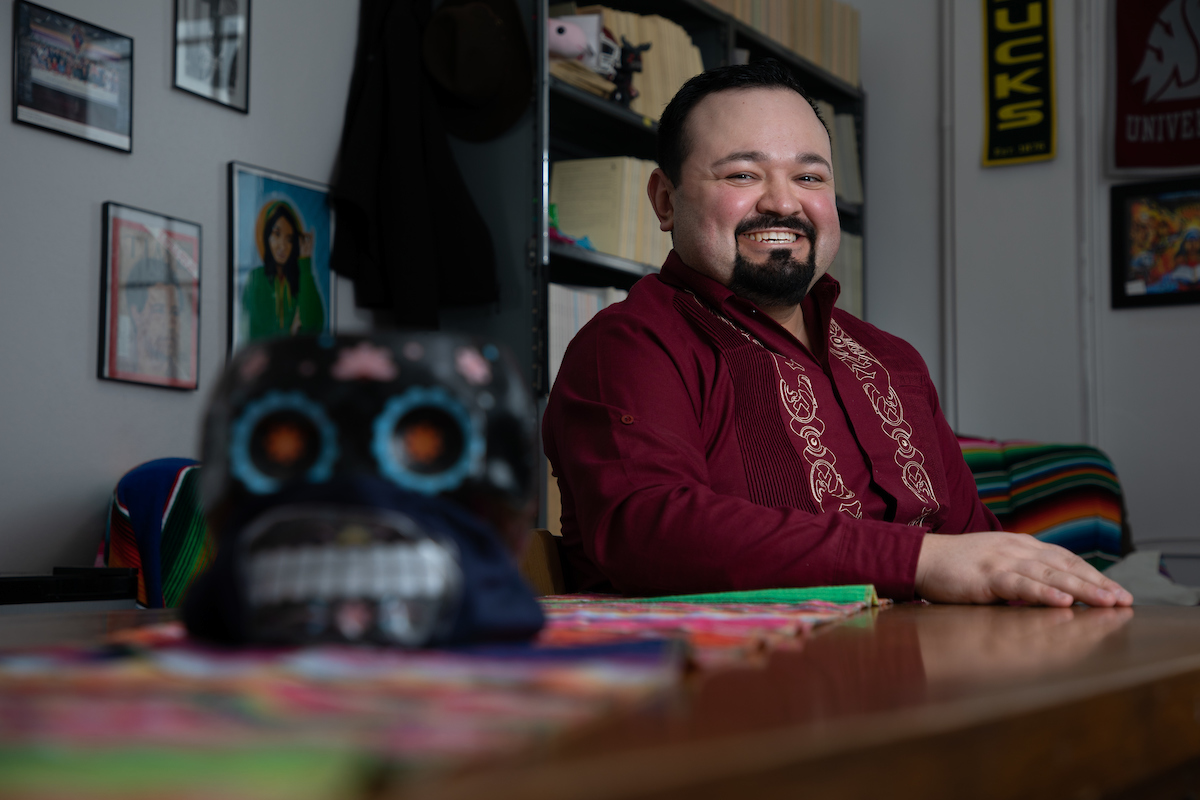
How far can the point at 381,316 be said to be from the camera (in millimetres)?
2789

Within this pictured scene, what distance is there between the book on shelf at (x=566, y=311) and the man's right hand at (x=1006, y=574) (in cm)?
179

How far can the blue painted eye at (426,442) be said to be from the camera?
46 cm

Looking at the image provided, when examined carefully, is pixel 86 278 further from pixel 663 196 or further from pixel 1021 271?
pixel 1021 271

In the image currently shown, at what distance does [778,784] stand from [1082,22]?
407 cm

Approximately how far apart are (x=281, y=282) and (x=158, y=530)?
0.75 metres

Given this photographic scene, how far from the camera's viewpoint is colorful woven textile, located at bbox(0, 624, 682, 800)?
0.75ft

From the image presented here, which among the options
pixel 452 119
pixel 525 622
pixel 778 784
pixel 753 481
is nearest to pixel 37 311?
pixel 452 119

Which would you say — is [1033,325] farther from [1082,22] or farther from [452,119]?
[452,119]

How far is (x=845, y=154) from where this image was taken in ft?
13.4

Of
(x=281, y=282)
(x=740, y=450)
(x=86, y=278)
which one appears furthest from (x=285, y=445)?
(x=281, y=282)

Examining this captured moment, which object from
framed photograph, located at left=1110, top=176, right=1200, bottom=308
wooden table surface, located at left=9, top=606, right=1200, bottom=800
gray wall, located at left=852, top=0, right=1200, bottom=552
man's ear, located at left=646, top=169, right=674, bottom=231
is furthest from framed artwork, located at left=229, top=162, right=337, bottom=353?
framed photograph, located at left=1110, top=176, right=1200, bottom=308

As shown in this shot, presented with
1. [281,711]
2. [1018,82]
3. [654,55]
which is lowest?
[281,711]

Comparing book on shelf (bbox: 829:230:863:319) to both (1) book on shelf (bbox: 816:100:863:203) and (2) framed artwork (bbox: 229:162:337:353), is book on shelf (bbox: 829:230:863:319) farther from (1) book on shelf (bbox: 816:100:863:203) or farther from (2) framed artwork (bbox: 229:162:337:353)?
(2) framed artwork (bbox: 229:162:337:353)

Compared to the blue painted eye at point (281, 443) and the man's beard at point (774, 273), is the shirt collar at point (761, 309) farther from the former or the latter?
the blue painted eye at point (281, 443)
